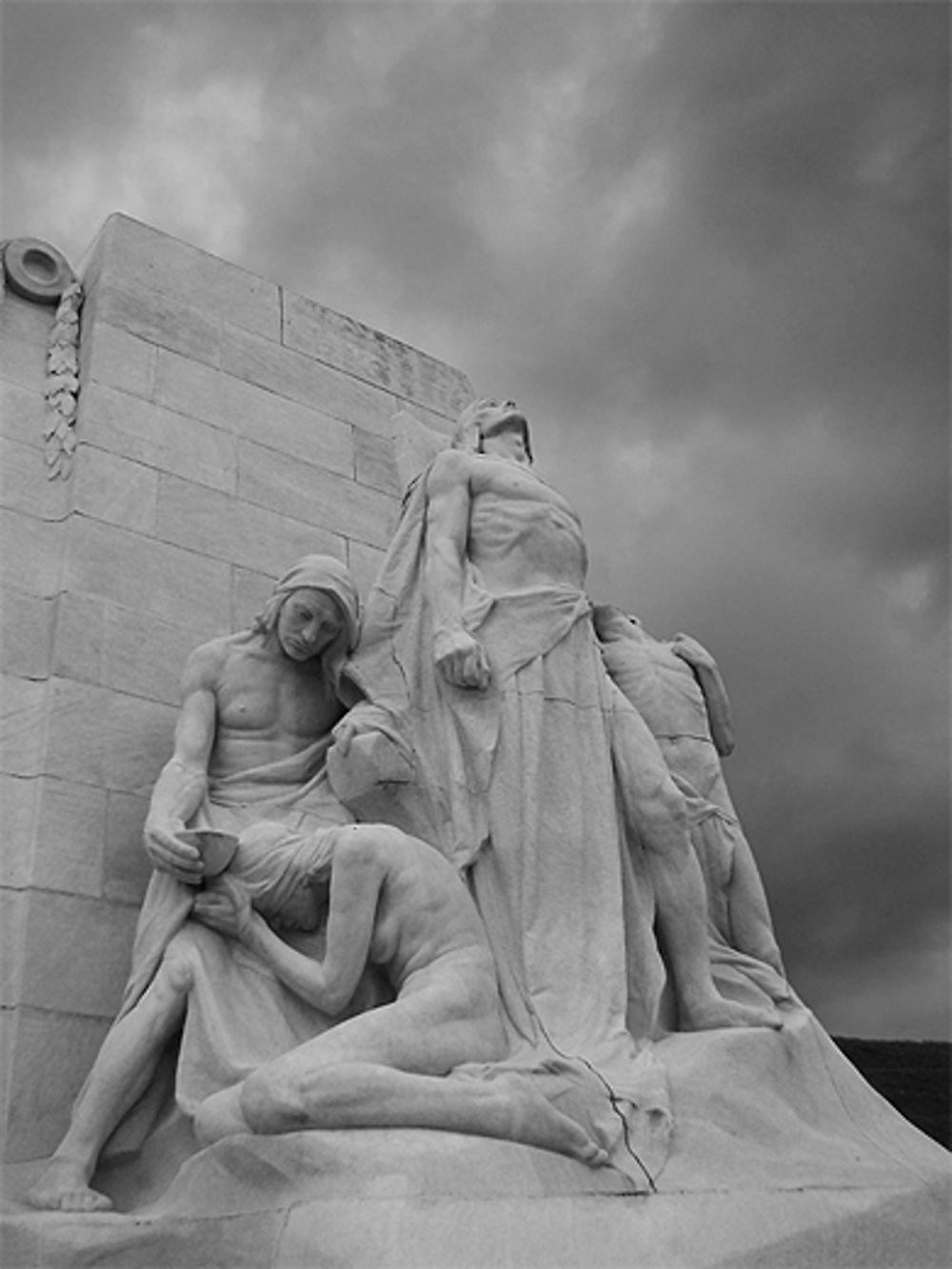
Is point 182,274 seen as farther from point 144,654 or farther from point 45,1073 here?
point 45,1073

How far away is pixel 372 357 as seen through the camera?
982cm

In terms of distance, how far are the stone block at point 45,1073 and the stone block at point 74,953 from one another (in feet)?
0.23

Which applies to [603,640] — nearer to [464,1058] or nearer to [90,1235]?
[464,1058]

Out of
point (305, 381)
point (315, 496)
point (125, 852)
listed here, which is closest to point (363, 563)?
point (315, 496)

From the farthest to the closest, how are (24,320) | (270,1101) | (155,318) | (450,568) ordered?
1. (155,318)
2. (24,320)
3. (450,568)
4. (270,1101)

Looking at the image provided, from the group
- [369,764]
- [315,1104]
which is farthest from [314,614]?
[315,1104]

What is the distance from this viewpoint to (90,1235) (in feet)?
16.1

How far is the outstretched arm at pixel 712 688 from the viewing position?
25.3 ft

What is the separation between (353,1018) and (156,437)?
4.03 m

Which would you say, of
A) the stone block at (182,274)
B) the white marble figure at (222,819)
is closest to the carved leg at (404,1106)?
the white marble figure at (222,819)

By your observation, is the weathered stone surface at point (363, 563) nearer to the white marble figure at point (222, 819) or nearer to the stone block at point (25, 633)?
the white marble figure at point (222, 819)

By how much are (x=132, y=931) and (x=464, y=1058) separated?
6.59 ft

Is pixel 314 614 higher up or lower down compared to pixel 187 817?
higher up

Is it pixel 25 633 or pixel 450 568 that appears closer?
pixel 450 568
